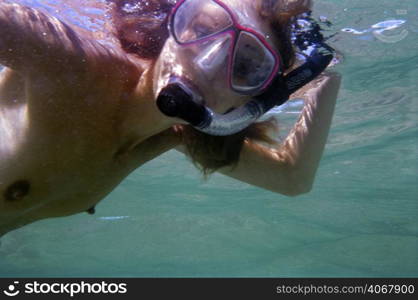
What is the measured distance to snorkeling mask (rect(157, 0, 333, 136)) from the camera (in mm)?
2600

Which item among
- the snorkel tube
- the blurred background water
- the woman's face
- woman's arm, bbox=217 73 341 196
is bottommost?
the blurred background water

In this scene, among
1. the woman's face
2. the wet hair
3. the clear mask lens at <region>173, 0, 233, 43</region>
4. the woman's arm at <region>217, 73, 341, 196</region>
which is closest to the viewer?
the woman's face

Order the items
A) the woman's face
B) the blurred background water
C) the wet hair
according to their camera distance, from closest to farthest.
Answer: the woman's face
the wet hair
the blurred background water

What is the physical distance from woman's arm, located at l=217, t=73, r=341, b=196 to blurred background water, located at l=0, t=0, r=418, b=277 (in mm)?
3917

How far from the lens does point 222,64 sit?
9.19ft

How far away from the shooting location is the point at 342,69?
1149 cm

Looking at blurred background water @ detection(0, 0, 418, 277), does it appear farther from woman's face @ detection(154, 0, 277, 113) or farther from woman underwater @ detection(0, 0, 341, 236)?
woman's face @ detection(154, 0, 277, 113)

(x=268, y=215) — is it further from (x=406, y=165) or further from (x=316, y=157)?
(x=316, y=157)

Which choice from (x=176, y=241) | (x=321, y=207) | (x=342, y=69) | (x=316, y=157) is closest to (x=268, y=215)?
(x=321, y=207)

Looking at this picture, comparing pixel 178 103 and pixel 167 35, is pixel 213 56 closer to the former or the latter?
pixel 178 103

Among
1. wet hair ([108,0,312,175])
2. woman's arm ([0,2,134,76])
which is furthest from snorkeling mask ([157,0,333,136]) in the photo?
woman's arm ([0,2,134,76])

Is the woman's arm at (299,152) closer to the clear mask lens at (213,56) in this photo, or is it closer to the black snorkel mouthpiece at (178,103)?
the clear mask lens at (213,56)

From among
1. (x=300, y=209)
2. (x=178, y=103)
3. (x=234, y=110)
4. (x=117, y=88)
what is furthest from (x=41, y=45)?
(x=300, y=209)

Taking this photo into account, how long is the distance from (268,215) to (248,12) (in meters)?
30.1
